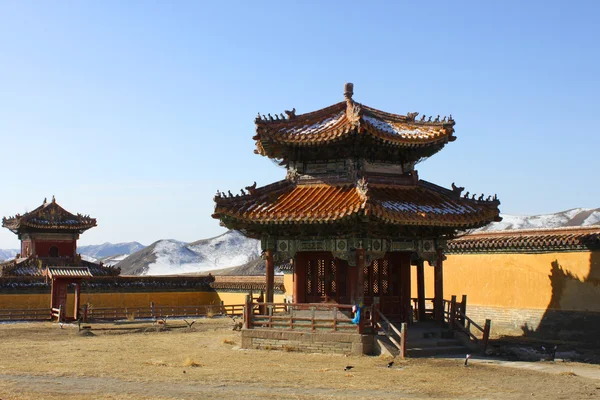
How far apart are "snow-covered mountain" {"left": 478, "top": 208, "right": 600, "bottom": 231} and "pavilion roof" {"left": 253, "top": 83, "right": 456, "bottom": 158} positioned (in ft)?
209

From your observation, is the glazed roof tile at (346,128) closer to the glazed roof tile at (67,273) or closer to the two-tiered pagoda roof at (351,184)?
the two-tiered pagoda roof at (351,184)

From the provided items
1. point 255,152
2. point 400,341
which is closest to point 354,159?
point 255,152

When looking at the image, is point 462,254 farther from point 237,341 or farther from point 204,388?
point 204,388

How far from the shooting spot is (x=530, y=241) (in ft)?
92.5

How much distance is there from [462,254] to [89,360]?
17.3 m

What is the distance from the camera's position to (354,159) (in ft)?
78.2

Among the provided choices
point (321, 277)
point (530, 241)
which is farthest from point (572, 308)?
point (321, 277)

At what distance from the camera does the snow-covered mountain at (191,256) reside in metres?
117

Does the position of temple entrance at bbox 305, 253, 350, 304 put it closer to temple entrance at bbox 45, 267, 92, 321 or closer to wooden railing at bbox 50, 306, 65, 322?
temple entrance at bbox 45, 267, 92, 321

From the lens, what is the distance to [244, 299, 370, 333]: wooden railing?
21.8 meters

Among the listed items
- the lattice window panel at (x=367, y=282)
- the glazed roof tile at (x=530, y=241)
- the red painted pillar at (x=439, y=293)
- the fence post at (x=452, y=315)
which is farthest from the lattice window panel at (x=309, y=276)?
the glazed roof tile at (x=530, y=241)

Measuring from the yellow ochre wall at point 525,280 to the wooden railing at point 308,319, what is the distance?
8.94m

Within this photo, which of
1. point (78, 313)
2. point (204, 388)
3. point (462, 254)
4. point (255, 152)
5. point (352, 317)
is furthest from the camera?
point (78, 313)

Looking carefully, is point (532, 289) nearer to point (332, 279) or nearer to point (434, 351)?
point (434, 351)
